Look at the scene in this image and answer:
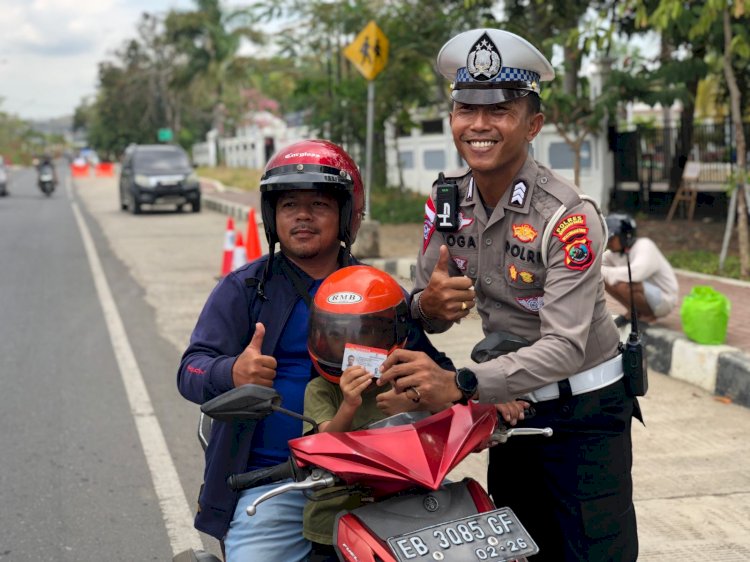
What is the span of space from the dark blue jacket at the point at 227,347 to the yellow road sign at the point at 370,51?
902cm

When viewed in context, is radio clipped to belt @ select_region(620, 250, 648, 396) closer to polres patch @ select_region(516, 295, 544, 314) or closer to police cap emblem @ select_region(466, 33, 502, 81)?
polres patch @ select_region(516, 295, 544, 314)

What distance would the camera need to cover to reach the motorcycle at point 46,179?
33562mm

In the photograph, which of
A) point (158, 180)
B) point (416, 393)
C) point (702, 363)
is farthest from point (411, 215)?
point (416, 393)

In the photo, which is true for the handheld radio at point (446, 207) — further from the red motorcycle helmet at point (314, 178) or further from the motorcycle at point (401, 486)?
the motorcycle at point (401, 486)

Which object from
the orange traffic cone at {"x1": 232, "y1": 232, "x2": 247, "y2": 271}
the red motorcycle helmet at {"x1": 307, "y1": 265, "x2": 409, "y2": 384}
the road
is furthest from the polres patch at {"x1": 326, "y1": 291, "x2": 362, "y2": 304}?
the orange traffic cone at {"x1": 232, "y1": 232, "x2": 247, "y2": 271}

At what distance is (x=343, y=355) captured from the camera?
7.39ft

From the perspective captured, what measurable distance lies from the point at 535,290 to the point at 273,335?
0.70m

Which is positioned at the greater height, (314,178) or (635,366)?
(314,178)

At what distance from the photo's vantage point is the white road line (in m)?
4.29

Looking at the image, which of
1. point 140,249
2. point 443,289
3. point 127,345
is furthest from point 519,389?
point 140,249

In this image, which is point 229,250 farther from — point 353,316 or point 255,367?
point 353,316

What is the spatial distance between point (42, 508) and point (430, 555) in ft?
10.3

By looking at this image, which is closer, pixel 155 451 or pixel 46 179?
pixel 155 451

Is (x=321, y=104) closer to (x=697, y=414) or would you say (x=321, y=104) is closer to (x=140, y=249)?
(x=140, y=249)
